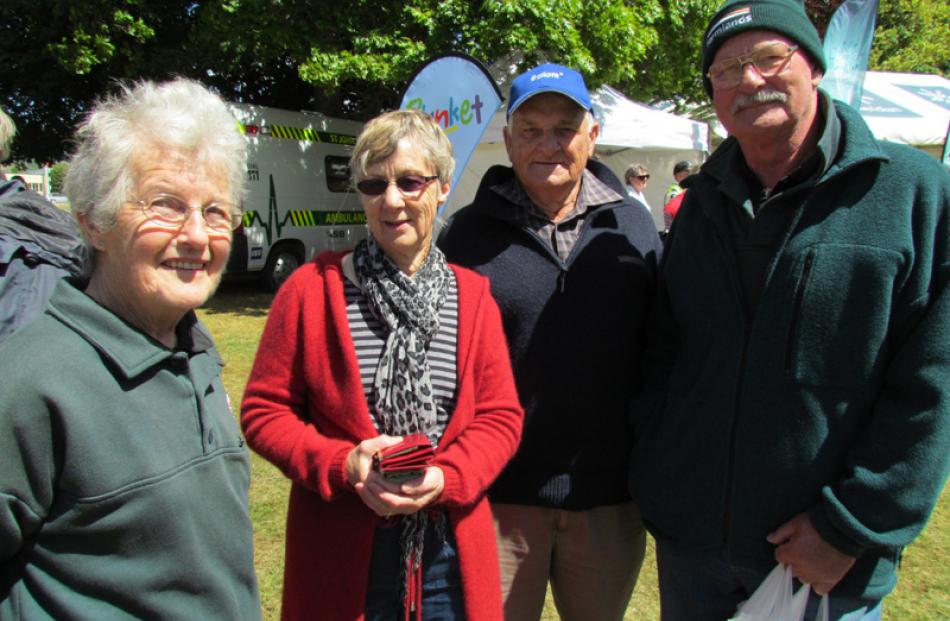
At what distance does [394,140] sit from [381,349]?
0.55m

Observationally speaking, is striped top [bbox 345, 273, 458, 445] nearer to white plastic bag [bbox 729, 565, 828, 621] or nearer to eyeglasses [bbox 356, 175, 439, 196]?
eyeglasses [bbox 356, 175, 439, 196]

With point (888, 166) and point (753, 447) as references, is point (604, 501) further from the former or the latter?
point (888, 166)

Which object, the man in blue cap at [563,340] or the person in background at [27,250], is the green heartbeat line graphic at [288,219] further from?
the man in blue cap at [563,340]

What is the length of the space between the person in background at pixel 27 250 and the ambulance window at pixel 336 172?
1087cm

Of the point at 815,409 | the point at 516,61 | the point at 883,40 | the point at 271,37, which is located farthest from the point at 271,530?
the point at 883,40

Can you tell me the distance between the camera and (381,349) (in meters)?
1.73

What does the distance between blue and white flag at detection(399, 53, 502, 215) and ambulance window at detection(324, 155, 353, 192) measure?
24.9 feet

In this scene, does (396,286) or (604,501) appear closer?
(396,286)

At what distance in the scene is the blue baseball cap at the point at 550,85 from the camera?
2051 mm

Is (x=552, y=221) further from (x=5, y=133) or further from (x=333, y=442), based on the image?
(x=5, y=133)

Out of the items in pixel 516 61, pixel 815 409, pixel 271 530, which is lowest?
pixel 271 530

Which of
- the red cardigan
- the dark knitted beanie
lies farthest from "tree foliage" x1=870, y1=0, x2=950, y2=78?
the red cardigan

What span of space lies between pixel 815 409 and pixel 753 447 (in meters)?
0.18

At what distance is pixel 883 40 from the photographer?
70.8ft
